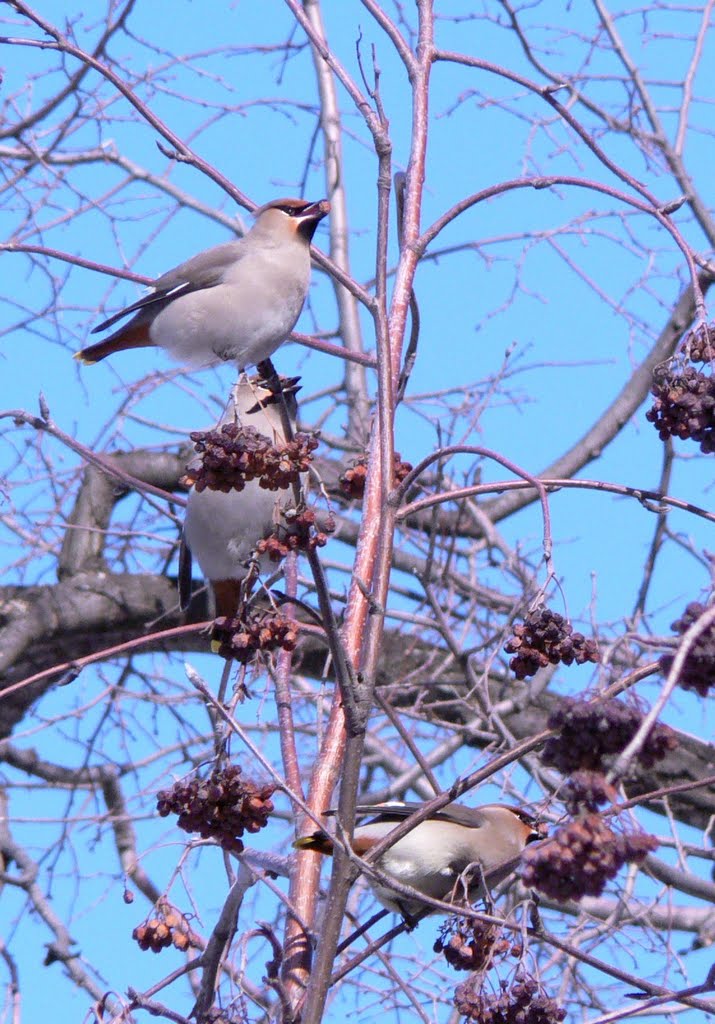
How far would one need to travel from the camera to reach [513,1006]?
Answer: 2010 millimetres

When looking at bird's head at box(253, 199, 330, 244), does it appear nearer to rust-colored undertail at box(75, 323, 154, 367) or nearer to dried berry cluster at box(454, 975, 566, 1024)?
rust-colored undertail at box(75, 323, 154, 367)

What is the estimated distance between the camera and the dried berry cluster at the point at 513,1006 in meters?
2.00

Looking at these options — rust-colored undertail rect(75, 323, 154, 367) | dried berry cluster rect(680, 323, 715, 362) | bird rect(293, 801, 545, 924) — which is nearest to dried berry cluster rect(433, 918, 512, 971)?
dried berry cluster rect(680, 323, 715, 362)

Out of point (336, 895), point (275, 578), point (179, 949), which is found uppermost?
point (275, 578)

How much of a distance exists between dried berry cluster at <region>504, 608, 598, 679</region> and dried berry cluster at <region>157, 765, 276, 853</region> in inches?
16.5

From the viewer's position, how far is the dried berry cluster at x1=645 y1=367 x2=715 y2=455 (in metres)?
2.00

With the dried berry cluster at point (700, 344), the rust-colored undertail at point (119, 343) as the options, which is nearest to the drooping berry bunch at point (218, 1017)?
the dried berry cluster at point (700, 344)

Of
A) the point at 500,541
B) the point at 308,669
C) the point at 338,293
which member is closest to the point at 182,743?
the point at 308,669

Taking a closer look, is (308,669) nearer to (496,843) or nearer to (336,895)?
(496,843)

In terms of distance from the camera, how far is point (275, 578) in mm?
2469

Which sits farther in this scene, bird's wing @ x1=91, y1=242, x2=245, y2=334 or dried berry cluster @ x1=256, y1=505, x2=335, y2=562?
bird's wing @ x1=91, y1=242, x2=245, y2=334

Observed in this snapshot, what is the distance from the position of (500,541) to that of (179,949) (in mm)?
A: 3914

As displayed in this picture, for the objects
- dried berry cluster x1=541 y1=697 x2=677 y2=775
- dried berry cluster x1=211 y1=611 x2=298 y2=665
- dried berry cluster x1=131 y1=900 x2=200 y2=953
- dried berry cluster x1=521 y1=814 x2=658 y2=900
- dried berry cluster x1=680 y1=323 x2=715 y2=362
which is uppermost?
dried berry cluster x1=680 y1=323 x2=715 y2=362

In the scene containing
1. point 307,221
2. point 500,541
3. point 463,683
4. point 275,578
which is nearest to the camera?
point 275,578
